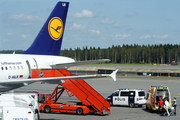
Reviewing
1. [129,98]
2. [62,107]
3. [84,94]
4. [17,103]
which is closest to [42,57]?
[62,107]

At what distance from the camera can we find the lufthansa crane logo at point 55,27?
30.2 metres

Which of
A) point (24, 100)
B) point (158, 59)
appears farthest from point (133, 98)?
point (158, 59)

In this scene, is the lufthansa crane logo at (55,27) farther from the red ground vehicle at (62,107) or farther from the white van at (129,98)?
the white van at (129,98)

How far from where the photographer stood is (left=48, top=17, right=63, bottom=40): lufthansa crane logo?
30250 mm

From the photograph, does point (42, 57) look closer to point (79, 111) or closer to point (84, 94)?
point (84, 94)

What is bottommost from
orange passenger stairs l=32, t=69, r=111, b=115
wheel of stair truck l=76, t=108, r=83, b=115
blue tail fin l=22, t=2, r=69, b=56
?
wheel of stair truck l=76, t=108, r=83, b=115

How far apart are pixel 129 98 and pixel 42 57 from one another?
10.5 metres

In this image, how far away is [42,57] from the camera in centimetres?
2830

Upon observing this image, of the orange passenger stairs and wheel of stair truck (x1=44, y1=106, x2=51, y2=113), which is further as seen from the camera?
wheel of stair truck (x1=44, y1=106, x2=51, y2=113)

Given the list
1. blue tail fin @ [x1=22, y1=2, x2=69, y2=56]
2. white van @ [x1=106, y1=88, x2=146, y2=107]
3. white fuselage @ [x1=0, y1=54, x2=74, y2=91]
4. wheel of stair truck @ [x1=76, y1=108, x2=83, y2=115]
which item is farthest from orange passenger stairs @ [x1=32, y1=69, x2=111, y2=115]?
white van @ [x1=106, y1=88, x2=146, y2=107]

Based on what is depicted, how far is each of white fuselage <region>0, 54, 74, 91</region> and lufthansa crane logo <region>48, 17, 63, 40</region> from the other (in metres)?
2.52

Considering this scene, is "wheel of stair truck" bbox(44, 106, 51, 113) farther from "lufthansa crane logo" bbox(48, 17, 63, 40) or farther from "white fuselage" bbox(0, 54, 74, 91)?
"lufthansa crane logo" bbox(48, 17, 63, 40)

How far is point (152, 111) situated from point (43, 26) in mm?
14376

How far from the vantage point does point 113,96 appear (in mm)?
31516
